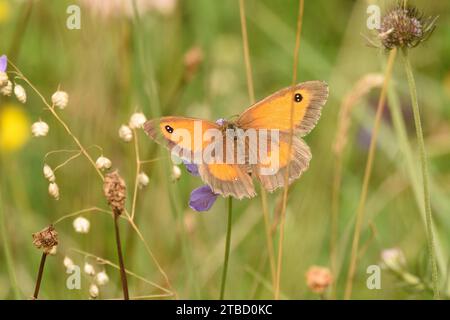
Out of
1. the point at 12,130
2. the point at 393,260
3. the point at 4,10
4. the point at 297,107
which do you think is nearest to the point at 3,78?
the point at 297,107

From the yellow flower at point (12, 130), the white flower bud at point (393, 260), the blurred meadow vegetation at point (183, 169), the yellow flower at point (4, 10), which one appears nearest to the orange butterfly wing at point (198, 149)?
the blurred meadow vegetation at point (183, 169)

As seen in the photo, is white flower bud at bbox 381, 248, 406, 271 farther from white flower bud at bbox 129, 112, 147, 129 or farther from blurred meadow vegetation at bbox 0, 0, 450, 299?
white flower bud at bbox 129, 112, 147, 129

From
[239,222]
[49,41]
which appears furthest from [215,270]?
[49,41]

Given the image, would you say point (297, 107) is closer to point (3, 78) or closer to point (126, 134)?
point (126, 134)

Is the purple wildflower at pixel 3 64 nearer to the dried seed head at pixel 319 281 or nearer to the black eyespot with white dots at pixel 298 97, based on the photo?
the black eyespot with white dots at pixel 298 97

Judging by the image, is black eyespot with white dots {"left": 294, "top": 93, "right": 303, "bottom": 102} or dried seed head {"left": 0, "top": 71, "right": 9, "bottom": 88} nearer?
dried seed head {"left": 0, "top": 71, "right": 9, "bottom": 88}

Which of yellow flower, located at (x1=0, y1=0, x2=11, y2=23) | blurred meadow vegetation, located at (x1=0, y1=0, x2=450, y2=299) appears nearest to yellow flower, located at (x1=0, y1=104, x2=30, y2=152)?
blurred meadow vegetation, located at (x1=0, y1=0, x2=450, y2=299)
